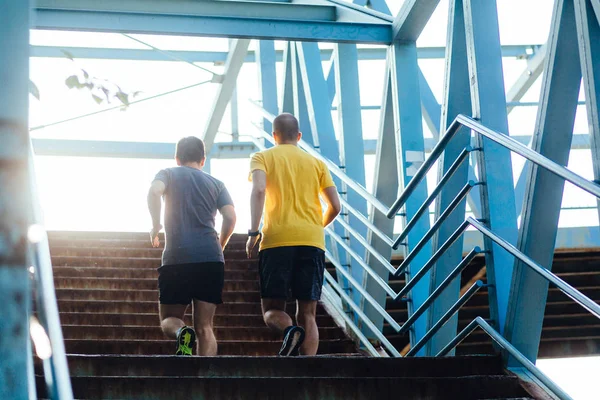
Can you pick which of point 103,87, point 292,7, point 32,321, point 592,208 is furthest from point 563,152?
point 592,208

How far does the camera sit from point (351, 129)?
23.6 feet

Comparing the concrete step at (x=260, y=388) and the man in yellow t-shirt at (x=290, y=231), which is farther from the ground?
the man in yellow t-shirt at (x=290, y=231)

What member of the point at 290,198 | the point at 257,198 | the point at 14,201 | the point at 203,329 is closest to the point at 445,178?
the point at 290,198

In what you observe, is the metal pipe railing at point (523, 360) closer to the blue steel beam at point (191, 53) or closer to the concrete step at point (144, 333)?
the concrete step at point (144, 333)

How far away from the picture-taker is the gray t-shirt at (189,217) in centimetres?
477

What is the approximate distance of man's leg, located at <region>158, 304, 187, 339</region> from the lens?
4.64 m

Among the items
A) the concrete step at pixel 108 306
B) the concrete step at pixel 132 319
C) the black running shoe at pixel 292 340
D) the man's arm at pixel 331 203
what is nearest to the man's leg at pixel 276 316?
the black running shoe at pixel 292 340

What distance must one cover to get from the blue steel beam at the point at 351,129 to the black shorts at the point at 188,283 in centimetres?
240

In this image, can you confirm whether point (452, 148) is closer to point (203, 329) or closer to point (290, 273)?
point (290, 273)

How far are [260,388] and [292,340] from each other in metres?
1.09

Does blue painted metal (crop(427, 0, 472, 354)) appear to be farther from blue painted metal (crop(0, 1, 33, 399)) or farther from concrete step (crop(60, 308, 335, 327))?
blue painted metal (crop(0, 1, 33, 399))

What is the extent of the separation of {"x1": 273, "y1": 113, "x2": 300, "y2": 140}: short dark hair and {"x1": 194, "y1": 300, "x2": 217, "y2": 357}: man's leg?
1.04m

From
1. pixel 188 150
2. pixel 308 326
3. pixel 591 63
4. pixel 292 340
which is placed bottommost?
pixel 292 340

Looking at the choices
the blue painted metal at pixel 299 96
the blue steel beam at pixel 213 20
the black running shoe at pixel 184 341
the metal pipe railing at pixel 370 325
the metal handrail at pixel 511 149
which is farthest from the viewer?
the blue painted metal at pixel 299 96
